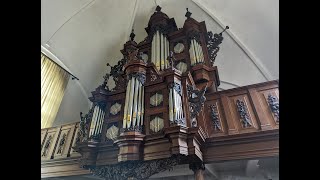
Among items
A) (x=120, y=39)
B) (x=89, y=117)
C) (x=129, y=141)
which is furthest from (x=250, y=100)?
(x=120, y=39)

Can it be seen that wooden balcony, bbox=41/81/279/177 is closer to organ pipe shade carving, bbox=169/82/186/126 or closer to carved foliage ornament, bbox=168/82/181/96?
organ pipe shade carving, bbox=169/82/186/126

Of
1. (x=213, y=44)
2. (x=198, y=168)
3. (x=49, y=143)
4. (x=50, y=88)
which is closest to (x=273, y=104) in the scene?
(x=198, y=168)

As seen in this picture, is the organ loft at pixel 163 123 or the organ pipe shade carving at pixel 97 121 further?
the organ pipe shade carving at pixel 97 121

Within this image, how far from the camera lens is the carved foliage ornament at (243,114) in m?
3.43

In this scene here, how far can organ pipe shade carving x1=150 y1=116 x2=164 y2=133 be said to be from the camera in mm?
3320

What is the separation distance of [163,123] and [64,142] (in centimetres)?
226

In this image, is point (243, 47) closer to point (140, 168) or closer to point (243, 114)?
point (243, 114)

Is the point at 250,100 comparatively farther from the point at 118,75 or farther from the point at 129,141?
the point at 118,75

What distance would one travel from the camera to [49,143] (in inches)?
186

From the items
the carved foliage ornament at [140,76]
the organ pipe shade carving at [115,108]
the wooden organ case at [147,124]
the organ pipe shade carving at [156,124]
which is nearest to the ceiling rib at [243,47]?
the wooden organ case at [147,124]

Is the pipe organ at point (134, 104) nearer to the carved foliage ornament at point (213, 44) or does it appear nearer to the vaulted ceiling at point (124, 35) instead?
the carved foliage ornament at point (213, 44)

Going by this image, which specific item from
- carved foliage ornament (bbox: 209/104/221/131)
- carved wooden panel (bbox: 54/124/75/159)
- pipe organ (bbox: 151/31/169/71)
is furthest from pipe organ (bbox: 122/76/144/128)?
carved wooden panel (bbox: 54/124/75/159)

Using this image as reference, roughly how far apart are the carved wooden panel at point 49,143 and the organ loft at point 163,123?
1133 millimetres

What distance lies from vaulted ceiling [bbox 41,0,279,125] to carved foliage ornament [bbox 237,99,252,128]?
122 inches
